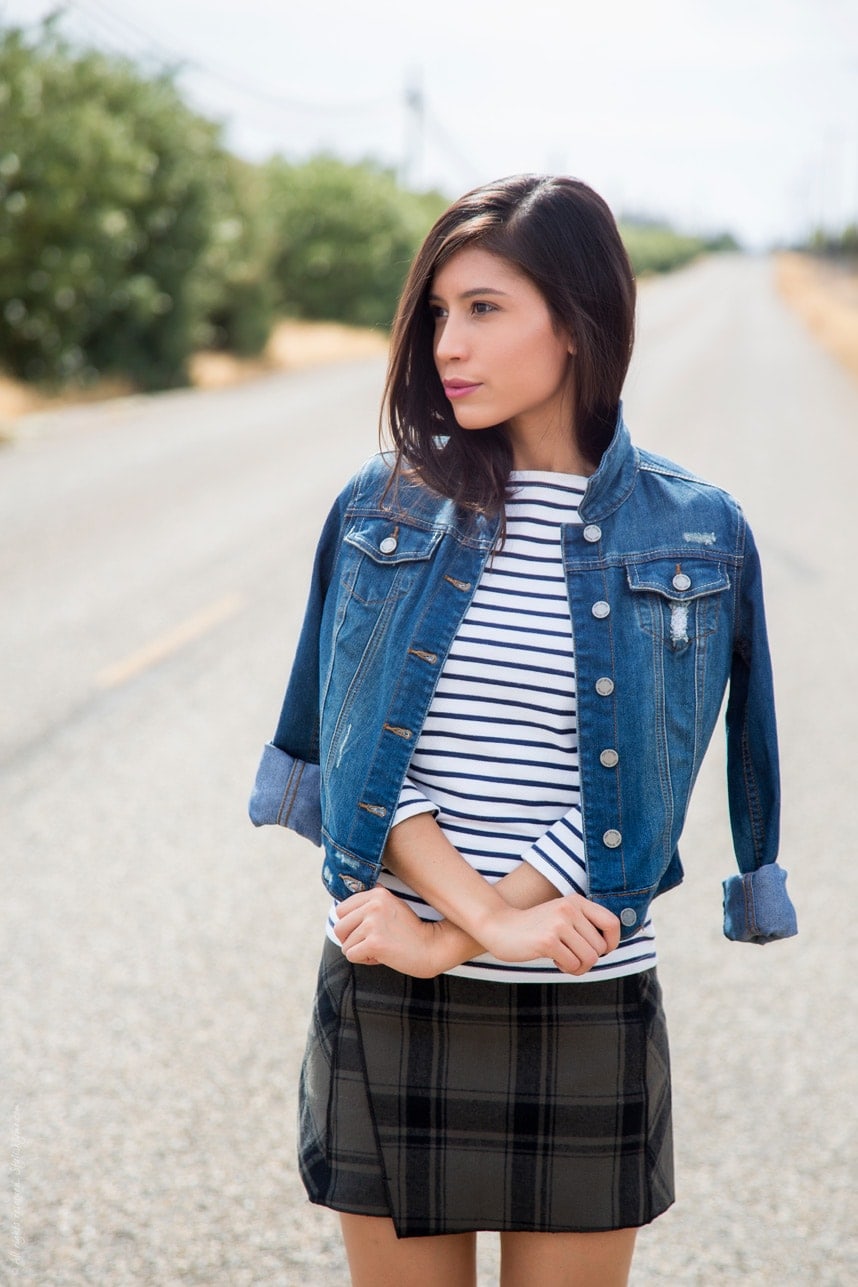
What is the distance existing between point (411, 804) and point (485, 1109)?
421 mm

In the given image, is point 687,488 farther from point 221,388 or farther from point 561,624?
point 221,388

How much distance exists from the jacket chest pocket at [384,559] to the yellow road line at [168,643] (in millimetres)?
4602

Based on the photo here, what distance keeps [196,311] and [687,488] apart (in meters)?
19.0

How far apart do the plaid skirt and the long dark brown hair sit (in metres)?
0.65

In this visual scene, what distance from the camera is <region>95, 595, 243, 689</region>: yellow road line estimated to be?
6.30 metres

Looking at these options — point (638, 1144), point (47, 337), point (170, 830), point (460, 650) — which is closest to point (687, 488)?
point (460, 650)

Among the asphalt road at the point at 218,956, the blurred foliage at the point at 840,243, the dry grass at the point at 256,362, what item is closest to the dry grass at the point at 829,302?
the blurred foliage at the point at 840,243

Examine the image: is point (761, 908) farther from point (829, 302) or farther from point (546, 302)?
point (829, 302)

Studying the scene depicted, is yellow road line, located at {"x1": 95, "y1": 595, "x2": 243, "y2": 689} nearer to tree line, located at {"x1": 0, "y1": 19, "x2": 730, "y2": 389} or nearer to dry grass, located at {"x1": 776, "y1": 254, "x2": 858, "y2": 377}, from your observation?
tree line, located at {"x1": 0, "y1": 19, "x2": 730, "y2": 389}

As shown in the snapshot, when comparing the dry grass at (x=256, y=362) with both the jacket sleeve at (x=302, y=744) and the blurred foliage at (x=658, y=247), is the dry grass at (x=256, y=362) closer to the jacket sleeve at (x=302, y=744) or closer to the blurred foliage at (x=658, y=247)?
the jacket sleeve at (x=302, y=744)

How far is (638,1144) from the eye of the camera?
1703 millimetres

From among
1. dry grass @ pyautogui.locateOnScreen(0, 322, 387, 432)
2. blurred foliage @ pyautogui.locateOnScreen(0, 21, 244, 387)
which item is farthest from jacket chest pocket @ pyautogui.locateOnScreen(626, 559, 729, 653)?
blurred foliage @ pyautogui.locateOnScreen(0, 21, 244, 387)

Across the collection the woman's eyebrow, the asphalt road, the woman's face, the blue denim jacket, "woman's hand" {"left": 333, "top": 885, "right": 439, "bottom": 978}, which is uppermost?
the woman's eyebrow

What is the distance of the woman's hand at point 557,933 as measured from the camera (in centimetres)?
153
